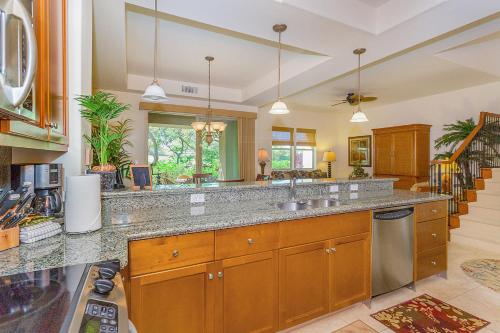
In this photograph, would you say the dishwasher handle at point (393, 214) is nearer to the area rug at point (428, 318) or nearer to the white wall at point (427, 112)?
the area rug at point (428, 318)

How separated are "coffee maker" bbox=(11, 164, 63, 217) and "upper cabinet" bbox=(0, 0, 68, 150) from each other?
0.76 ft

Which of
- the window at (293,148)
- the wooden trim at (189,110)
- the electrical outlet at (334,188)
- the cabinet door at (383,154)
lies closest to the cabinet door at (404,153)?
the cabinet door at (383,154)

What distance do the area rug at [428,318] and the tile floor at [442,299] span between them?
0.06 m

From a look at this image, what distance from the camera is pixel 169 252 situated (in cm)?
150

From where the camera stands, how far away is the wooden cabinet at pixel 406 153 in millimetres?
5820

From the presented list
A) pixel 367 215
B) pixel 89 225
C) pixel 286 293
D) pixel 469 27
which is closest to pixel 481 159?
pixel 469 27

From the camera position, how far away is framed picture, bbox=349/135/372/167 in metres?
7.39

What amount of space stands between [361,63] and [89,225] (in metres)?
3.59

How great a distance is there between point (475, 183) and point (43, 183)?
19.3ft

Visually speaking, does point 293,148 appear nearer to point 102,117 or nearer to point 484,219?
point 484,219

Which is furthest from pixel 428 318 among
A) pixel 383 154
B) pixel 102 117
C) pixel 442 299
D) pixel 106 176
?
pixel 383 154

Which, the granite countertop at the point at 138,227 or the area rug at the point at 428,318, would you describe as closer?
the granite countertop at the point at 138,227

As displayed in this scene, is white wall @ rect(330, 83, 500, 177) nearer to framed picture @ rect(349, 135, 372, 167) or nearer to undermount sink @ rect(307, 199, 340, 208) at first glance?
framed picture @ rect(349, 135, 372, 167)

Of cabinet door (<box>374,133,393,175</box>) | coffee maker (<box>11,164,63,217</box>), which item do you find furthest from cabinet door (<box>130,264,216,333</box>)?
cabinet door (<box>374,133,393,175</box>)
